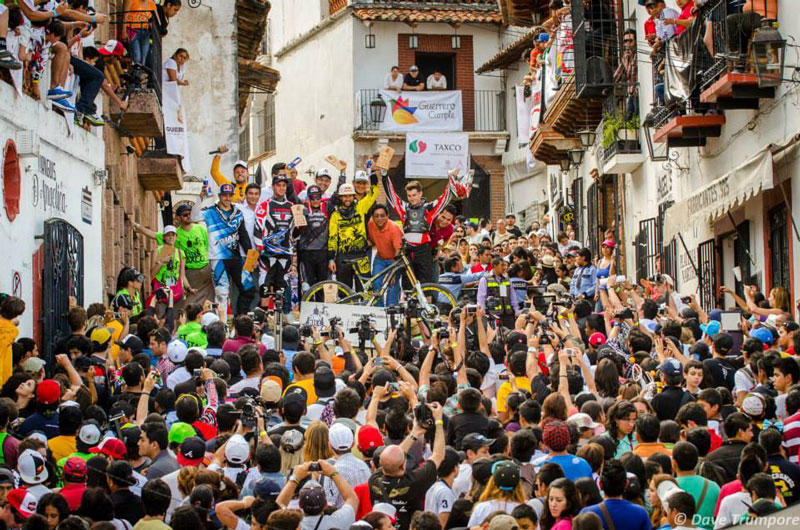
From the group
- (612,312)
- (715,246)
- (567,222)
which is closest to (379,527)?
(612,312)

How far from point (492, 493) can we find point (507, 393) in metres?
3.48

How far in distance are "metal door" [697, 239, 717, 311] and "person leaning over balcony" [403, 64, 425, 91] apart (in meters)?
20.7

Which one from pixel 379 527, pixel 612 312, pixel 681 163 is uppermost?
pixel 681 163

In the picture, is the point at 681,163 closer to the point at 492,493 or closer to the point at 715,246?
the point at 715,246

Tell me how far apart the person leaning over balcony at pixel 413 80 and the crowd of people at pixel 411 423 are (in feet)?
81.0

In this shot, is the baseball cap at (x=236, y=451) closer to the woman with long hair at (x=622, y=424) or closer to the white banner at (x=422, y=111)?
the woman with long hair at (x=622, y=424)

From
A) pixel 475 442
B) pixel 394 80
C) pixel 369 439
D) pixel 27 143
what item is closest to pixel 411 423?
pixel 369 439

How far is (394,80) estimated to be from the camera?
137 ft

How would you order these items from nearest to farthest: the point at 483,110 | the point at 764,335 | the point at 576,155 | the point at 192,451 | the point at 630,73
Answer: the point at 192,451, the point at 764,335, the point at 630,73, the point at 576,155, the point at 483,110

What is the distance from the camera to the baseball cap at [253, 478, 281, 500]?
29.1 ft

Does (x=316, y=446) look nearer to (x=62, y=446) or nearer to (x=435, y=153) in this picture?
(x=62, y=446)

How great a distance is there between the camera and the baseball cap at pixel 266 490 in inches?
349

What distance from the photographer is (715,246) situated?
70.7 feet

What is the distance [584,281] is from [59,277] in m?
7.26
